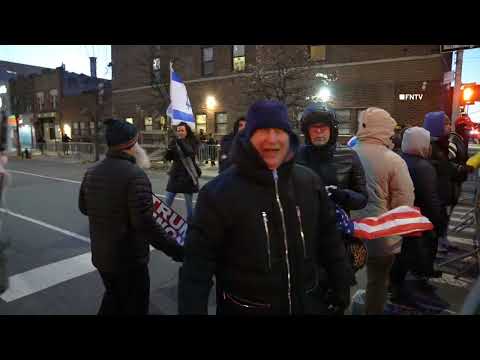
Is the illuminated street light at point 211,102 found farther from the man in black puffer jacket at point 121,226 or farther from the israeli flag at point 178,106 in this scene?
the man in black puffer jacket at point 121,226

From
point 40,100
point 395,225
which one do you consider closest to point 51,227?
point 395,225

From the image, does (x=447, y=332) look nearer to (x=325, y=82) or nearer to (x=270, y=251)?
(x=270, y=251)

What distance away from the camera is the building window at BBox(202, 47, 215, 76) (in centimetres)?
2330

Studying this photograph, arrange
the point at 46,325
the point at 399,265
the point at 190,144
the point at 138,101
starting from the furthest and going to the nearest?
the point at 138,101
the point at 190,144
the point at 399,265
the point at 46,325

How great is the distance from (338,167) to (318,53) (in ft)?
59.5

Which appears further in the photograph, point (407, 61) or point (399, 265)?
point (407, 61)

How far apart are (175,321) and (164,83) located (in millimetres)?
21065

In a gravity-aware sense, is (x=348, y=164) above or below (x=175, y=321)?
above

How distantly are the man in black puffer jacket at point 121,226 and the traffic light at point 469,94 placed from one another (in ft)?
40.6

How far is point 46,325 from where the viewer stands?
246cm

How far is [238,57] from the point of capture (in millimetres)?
21844

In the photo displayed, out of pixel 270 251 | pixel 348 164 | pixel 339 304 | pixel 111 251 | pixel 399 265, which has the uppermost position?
pixel 348 164

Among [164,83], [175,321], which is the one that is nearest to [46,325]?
[175,321]

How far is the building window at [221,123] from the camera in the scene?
22.8 metres
